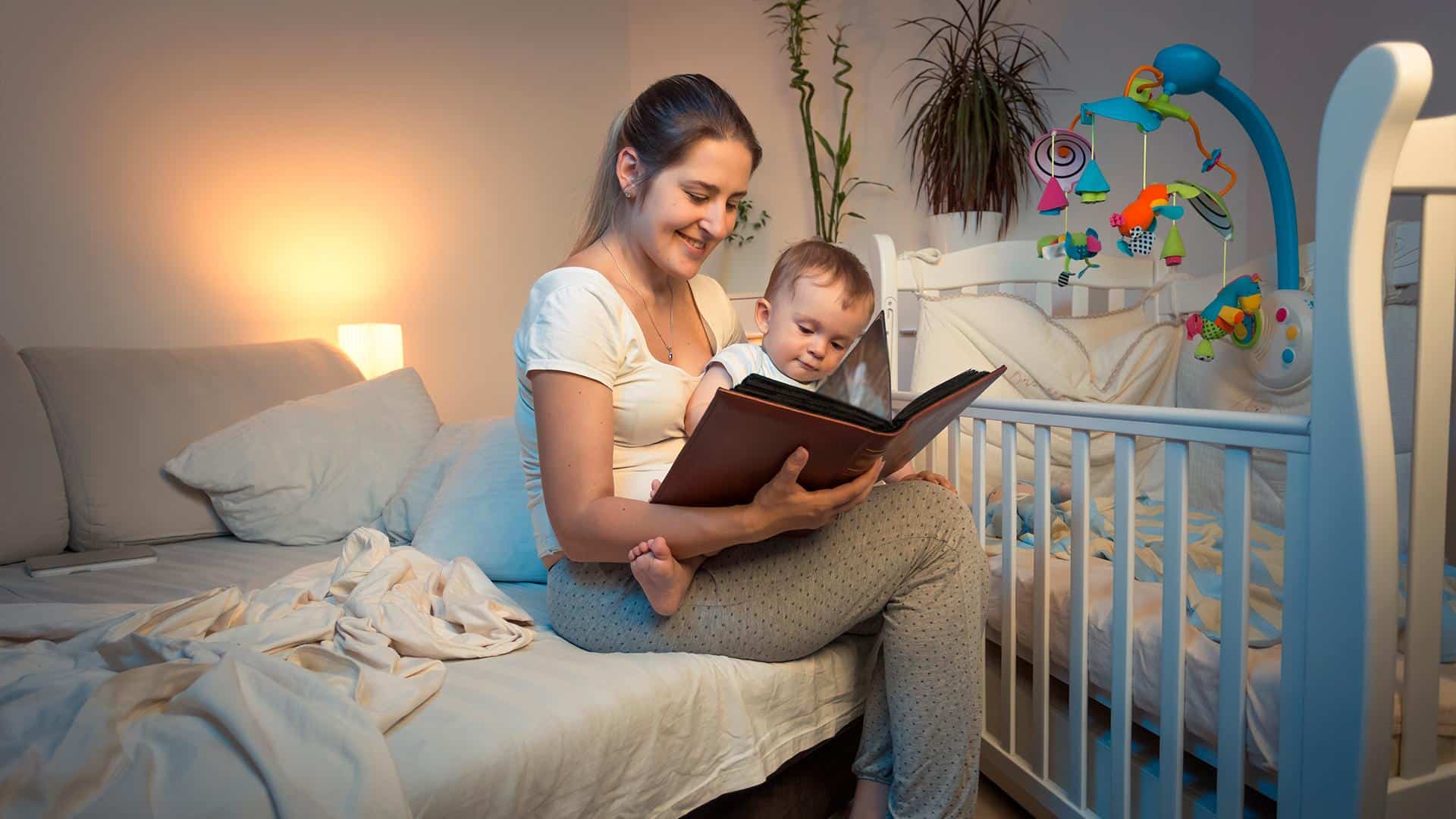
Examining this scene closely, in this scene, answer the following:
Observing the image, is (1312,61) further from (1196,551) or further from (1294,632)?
(1294,632)

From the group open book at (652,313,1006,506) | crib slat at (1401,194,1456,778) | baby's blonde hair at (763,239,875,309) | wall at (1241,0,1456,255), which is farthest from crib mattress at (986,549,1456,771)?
wall at (1241,0,1456,255)

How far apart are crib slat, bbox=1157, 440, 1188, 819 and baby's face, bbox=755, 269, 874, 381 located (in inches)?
18.0

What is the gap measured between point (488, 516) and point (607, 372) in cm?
67

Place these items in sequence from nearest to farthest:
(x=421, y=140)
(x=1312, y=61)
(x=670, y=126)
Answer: (x=670, y=126), (x=1312, y=61), (x=421, y=140)

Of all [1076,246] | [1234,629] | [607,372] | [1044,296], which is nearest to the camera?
[1234,629]

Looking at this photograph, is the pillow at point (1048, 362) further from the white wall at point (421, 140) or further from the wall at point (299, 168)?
the wall at point (299, 168)

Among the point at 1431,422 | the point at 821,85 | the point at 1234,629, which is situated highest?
the point at 821,85

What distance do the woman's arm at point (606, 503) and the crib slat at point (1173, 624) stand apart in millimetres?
348

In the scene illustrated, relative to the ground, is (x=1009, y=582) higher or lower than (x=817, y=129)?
lower

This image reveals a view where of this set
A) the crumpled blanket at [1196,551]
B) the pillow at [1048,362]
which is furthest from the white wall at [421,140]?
the crumpled blanket at [1196,551]

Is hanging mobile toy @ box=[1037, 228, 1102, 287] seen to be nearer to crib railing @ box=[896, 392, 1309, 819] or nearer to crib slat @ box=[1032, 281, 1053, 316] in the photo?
crib slat @ box=[1032, 281, 1053, 316]

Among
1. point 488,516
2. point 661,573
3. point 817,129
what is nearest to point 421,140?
point 817,129

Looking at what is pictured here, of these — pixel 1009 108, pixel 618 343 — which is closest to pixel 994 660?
pixel 618 343

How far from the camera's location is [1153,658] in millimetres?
1165
